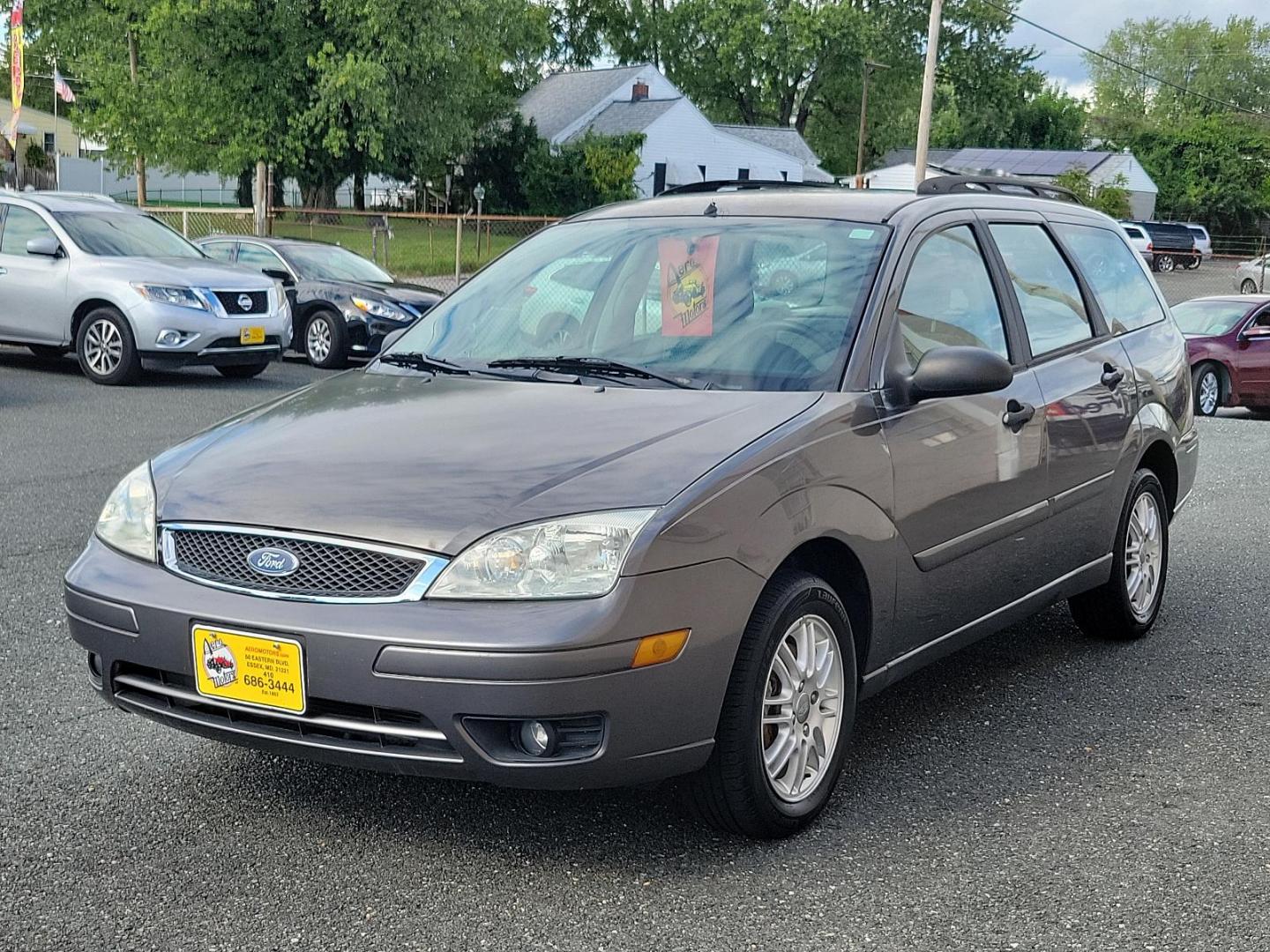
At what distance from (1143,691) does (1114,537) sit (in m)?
0.63

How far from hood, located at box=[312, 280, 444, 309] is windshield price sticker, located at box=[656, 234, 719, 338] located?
11427mm

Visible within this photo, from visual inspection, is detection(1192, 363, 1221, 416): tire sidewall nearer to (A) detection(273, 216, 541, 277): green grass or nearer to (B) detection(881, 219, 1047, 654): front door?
(B) detection(881, 219, 1047, 654): front door

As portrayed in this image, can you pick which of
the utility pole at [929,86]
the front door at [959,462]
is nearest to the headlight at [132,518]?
the front door at [959,462]

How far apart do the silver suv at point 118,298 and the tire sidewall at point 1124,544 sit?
31.1 feet

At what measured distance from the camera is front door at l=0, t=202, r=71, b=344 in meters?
13.6

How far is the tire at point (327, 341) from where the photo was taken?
15891 millimetres

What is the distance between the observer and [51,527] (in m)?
7.21

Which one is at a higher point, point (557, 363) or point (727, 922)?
point (557, 363)

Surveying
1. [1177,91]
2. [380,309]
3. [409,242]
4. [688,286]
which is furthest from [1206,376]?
[1177,91]

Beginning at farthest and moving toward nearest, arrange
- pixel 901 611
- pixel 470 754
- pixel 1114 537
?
pixel 1114 537 → pixel 901 611 → pixel 470 754

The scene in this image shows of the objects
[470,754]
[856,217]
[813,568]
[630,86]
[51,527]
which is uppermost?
[630,86]

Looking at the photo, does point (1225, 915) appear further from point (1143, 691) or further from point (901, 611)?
point (1143, 691)

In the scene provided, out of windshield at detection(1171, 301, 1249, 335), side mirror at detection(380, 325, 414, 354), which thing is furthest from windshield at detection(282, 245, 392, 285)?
side mirror at detection(380, 325, 414, 354)

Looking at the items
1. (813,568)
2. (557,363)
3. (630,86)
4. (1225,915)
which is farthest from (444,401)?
(630,86)
